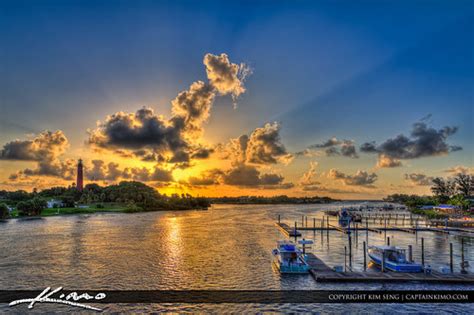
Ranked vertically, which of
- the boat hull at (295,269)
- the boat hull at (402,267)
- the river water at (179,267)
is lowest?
the river water at (179,267)

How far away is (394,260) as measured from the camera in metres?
35.7

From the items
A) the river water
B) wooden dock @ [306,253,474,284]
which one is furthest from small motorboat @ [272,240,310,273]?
wooden dock @ [306,253,474,284]

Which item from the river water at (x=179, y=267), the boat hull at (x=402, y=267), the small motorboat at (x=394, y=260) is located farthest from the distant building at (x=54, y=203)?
the boat hull at (x=402, y=267)

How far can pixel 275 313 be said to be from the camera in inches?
949

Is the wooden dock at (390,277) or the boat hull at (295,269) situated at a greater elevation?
the wooden dock at (390,277)

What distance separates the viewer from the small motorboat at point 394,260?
33062 mm

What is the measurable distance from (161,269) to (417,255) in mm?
35757

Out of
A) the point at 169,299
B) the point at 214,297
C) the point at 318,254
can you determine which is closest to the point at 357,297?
the point at 214,297

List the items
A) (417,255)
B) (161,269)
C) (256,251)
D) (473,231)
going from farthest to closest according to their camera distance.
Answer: (473,231) < (256,251) < (417,255) < (161,269)

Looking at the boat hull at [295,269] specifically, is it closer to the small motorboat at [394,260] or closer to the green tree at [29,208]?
the small motorboat at [394,260]

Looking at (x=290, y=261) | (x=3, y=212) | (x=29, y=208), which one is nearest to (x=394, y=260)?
(x=290, y=261)

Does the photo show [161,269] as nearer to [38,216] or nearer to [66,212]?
[38,216]

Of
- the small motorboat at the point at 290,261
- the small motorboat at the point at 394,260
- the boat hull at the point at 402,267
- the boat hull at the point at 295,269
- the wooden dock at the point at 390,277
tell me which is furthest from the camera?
the small motorboat at the point at 290,261

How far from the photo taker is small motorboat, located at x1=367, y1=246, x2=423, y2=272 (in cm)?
3306
